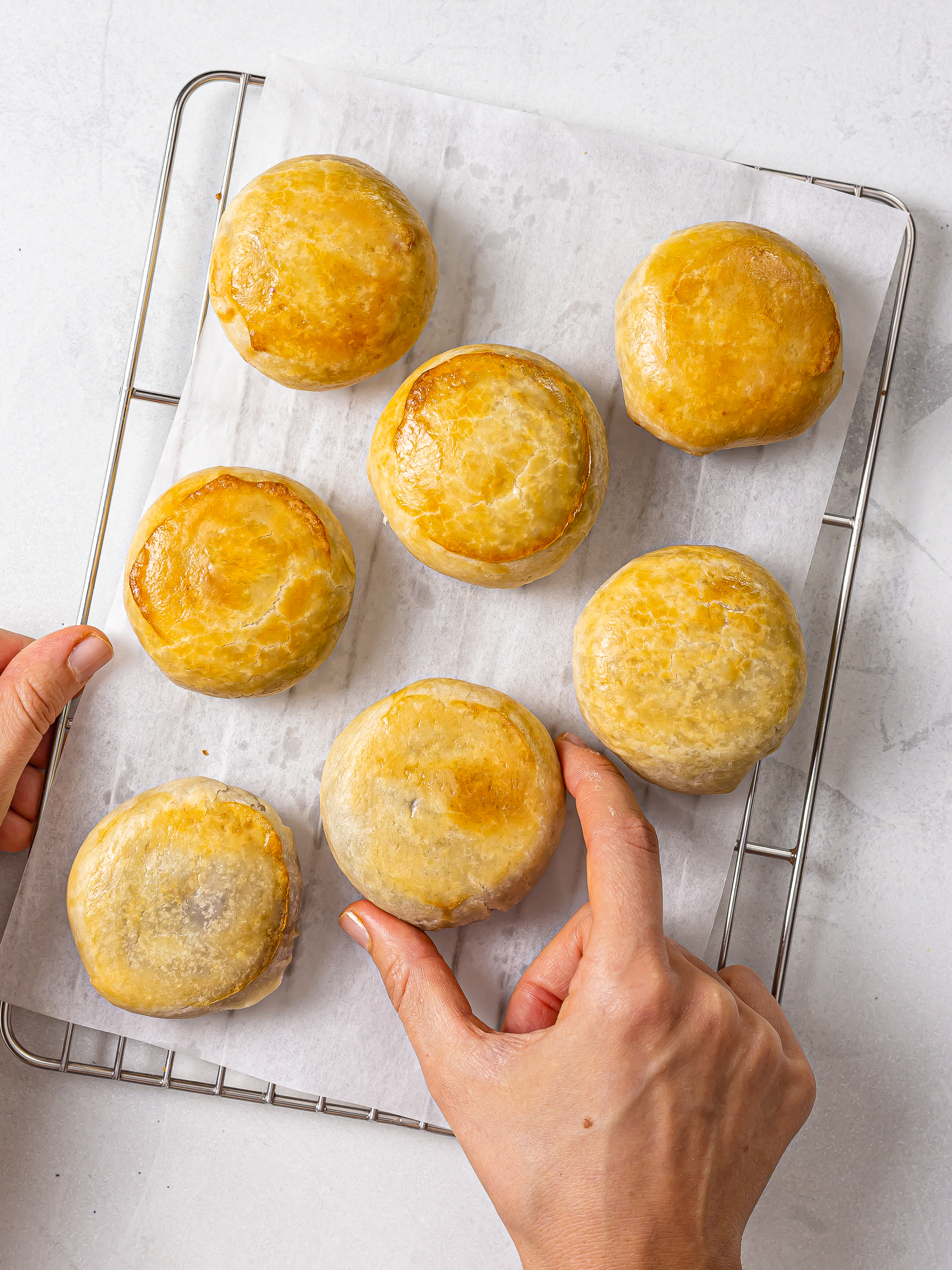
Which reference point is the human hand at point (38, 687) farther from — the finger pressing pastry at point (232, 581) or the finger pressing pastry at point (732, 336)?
the finger pressing pastry at point (732, 336)

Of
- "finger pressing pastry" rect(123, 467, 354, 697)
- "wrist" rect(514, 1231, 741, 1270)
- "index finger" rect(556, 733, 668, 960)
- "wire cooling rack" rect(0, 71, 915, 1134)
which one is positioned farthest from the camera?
"wire cooling rack" rect(0, 71, 915, 1134)

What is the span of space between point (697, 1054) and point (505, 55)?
7.09 ft

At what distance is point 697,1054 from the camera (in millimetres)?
1522

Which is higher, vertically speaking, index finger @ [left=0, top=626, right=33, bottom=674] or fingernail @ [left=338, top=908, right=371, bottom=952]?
index finger @ [left=0, top=626, right=33, bottom=674]

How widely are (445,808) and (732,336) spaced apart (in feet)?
3.64

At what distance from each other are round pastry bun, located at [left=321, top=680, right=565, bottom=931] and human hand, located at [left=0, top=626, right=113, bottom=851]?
60cm

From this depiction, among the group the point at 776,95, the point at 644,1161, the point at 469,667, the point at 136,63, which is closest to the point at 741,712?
the point at 469,667

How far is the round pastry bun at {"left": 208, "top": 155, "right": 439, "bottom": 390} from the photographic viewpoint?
1816mm

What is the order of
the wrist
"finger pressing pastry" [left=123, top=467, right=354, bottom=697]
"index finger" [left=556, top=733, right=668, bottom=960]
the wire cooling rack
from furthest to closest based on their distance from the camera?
the wire cooling rack
"finger pressing pastry" [left=123, top=467, right=354, bottom=697]
"index finger" [left=556, top=733, right=668, bottom=960]
the wrist

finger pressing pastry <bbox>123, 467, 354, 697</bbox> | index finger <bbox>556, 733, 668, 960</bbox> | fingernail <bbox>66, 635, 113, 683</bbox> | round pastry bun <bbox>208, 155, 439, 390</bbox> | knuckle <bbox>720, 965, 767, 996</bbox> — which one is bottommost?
knuckle <bbox>720, 965, 767, 996</bbox>

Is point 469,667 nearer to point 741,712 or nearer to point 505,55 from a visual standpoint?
Answer: point 741,712

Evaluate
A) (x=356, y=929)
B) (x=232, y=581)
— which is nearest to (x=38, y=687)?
(x=232, y=581)

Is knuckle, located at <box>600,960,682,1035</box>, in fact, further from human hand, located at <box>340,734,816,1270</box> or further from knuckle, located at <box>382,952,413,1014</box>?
knuckle, located at <box>382,952,413,1014</box>

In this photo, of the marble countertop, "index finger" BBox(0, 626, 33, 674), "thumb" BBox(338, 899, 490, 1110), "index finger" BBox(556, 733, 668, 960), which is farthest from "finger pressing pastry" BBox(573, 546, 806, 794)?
"index finger" BBox(0, 626, 33, 674)
